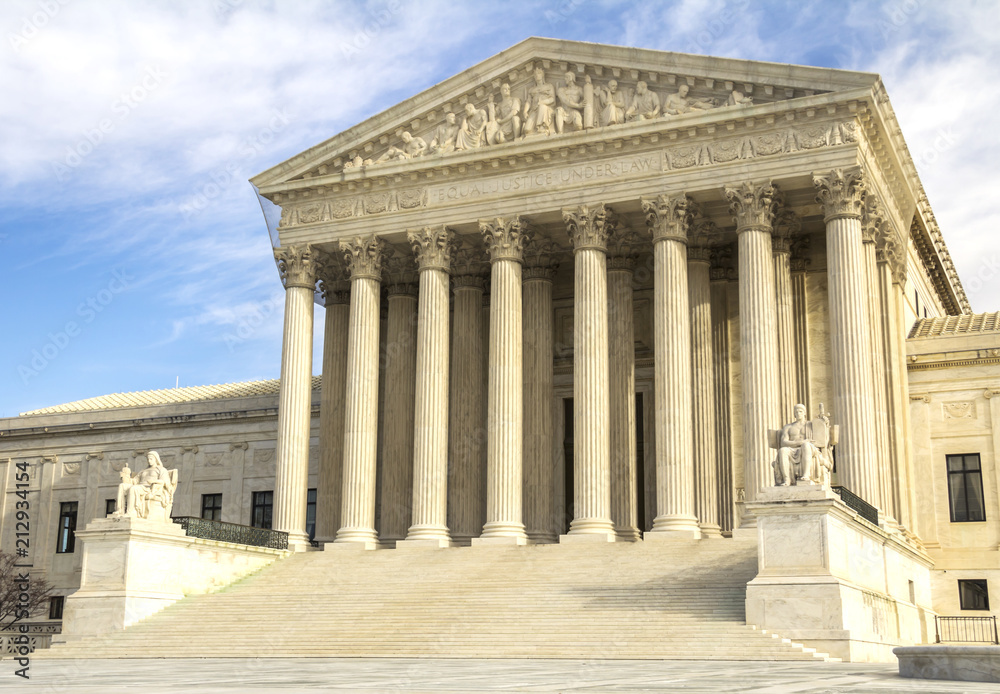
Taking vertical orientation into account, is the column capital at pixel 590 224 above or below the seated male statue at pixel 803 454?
above

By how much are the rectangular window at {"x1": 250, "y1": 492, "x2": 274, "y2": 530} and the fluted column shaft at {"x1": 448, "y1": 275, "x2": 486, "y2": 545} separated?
12.8 meters

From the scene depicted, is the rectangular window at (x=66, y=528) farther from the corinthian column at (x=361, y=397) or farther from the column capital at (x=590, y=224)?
the column capital at (x=590, y=224)

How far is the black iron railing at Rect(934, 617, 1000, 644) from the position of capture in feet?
125

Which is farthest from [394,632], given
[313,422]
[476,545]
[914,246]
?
[914,246]

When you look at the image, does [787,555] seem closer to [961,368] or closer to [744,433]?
[744,433]

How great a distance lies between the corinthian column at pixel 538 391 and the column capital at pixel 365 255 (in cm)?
557

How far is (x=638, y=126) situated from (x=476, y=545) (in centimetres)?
1491

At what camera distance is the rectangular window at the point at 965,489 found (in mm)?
40500

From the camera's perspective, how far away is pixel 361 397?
139 ft

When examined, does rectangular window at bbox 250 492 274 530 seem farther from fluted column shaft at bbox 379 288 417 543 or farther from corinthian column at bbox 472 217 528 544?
corinthian column at bbox 472 217 528 544

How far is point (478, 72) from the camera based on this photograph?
42.2m

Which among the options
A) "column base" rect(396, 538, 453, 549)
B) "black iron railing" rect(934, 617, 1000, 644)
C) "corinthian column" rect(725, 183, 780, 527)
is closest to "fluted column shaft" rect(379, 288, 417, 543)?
"column base" rect(396, 538, 453, 549)

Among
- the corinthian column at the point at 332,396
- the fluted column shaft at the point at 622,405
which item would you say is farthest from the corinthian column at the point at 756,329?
the corinthian column at the point at 332,396

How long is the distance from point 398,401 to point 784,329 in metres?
15.2
